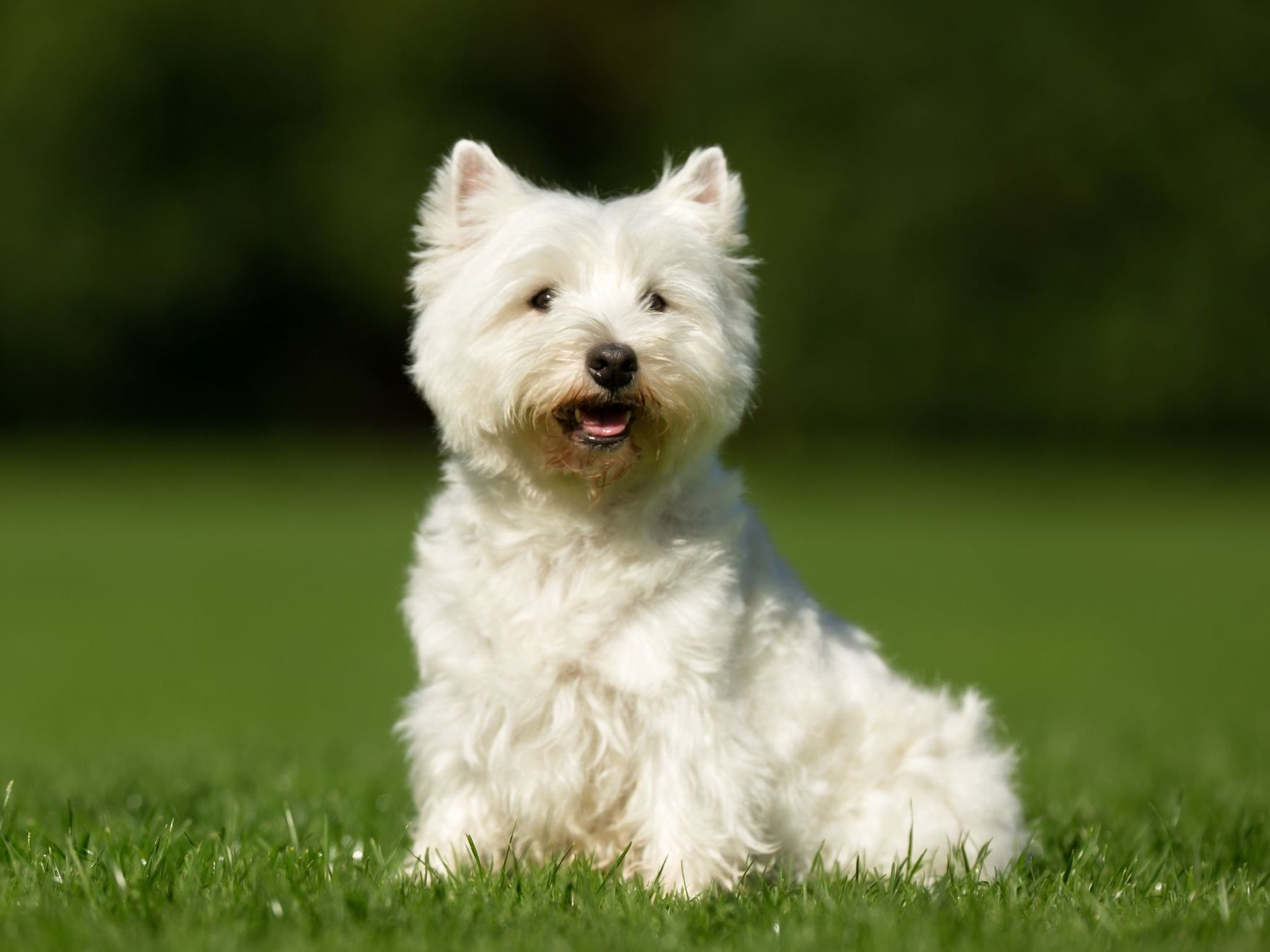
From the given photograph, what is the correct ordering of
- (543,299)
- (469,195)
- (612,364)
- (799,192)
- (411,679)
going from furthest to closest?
(799,192), (411,679), (469,195), (543,299), (612,364)

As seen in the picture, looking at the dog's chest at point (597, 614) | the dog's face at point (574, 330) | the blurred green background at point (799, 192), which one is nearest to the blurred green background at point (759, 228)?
the blurred green background at point (799, 192)

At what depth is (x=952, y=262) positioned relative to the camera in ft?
139

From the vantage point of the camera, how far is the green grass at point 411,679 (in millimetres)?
4359

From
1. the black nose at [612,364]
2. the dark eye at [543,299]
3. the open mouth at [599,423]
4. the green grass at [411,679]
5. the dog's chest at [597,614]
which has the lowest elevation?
the green grass at [411,679]

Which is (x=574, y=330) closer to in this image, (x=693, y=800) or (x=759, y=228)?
(x=693, y=800)

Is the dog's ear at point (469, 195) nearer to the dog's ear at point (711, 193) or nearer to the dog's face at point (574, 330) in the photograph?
the dog's face at point (574, 330)

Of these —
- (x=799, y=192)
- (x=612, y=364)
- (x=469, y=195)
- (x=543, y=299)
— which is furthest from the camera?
(x=799, y=192)

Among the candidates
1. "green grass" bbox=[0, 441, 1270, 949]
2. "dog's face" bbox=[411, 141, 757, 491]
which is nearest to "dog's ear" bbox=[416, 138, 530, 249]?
"dog's face" bbox=[411, 141, 757, 491]

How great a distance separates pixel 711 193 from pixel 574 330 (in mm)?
850

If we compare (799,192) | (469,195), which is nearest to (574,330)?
Answer: (469,195)

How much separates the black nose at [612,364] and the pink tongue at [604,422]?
0.11 metres

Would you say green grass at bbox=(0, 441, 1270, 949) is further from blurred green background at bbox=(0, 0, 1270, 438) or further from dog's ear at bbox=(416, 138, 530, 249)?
blurred green background at bbox=(0, 0, 1270, 438)

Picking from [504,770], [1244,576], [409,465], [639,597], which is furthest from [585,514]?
[409,465]

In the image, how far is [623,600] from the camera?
504cm
